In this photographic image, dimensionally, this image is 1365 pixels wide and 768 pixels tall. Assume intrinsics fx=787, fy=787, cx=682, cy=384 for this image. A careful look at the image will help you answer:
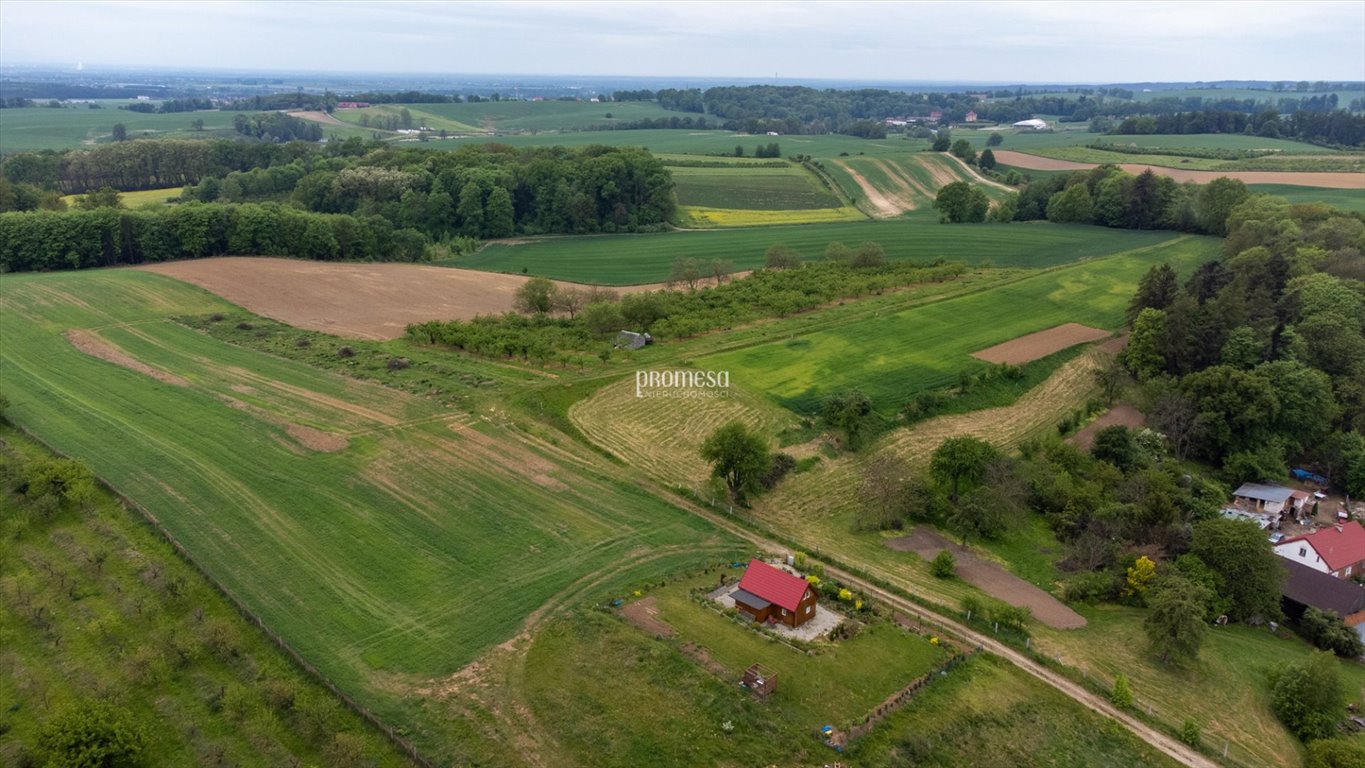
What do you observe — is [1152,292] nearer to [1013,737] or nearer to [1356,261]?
[1356,261]

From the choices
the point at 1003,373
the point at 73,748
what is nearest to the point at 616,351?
the point at 1003,373

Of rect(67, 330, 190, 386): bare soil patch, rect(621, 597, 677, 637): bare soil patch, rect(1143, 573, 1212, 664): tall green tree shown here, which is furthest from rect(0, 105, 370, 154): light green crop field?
rect(1143, 573, 1212, 664): tall green tree

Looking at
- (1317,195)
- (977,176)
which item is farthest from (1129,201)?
(977,176)

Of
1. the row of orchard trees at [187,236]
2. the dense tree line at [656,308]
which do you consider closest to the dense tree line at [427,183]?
the row of orchard trees at [187,236]

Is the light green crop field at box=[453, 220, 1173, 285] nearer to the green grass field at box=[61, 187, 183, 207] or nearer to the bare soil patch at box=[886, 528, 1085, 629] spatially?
the bare soil patch at box=[886, 528, 1085, 629]

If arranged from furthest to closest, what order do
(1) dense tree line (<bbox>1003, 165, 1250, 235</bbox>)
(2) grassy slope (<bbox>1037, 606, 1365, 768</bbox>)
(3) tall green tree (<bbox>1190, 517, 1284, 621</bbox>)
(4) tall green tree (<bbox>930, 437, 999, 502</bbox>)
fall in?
(1) dense tree line (<bbox>1003, 165, 1250, 235</bbox>) → (4) tall green tree (<bbox>930, 437, 999, 502</bbox>) → (3) tall green tree (<bbox>1190, 517, 1284, 621</bbox>) → (2) grassy slope (<bbox>1037, 606, 1365, 768</bbox>)

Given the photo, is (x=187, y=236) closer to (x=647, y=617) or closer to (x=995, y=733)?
(x=647, y=617)
